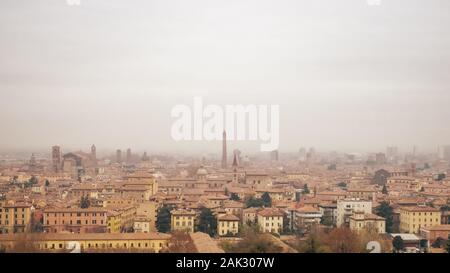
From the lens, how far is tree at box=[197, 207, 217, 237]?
19.6ft

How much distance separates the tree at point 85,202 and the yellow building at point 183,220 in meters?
1.02

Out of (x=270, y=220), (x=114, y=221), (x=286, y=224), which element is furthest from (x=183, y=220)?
(x=286, y=224)

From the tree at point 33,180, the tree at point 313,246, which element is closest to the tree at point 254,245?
the tree at point 313,246

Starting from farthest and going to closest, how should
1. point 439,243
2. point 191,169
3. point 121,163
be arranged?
1. point 191,169
2. point 121,163
3. point 439,243

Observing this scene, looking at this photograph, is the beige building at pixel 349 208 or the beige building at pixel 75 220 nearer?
the beige building at pixel 75 220

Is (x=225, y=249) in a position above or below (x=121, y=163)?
below

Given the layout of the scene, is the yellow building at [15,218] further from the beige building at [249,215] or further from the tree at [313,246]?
the tree at [313,246]

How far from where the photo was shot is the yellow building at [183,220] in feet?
19.6

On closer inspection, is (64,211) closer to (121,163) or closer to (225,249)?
(121,163)

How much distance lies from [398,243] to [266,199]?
250 centimetres
